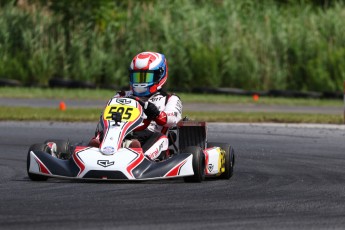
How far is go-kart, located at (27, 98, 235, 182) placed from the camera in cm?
1084

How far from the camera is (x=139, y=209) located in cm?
898

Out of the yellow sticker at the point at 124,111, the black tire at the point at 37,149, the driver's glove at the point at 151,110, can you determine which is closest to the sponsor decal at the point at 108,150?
the yellow sticker at the point at 124,111

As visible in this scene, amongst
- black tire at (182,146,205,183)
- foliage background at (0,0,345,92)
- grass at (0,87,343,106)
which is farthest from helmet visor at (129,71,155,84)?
foliage background at (0,0,345,92)

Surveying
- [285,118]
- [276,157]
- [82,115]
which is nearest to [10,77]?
[82,115]

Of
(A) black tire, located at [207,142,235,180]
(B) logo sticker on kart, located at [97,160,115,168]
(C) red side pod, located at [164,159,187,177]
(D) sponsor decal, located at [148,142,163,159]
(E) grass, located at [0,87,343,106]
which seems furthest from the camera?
(E) grass, located at [0,87,343,106]

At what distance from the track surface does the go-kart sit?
0.36ft

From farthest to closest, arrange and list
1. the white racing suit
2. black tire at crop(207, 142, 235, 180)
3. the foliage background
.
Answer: the foliage background, black tire at crop(207, 142, 235, 180), the white racing suit

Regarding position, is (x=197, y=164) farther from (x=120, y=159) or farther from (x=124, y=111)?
(x=124, y=111)

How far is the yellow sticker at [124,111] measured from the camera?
11500 mm

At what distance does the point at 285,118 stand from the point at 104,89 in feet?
31.1

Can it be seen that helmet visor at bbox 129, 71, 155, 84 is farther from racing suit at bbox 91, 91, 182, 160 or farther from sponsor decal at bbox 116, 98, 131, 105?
sponsor decal at bbox 116, 98, 131, 105

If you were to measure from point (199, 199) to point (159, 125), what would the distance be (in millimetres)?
2385

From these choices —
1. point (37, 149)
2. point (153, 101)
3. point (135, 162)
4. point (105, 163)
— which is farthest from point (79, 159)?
point (153, 101)

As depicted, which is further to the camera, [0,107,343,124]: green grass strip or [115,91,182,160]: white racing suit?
[0,107,343,124]: green grass strip
